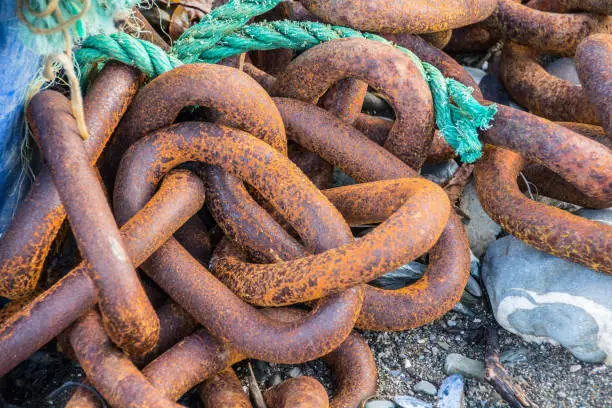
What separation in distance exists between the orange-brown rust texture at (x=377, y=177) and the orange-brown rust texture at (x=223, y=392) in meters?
0.38

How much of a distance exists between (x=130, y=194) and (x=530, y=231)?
1145 millimetres

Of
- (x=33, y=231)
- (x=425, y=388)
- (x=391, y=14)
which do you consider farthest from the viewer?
(x=391, y=14)

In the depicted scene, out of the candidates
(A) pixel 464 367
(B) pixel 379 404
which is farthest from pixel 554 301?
(B) pixel 379 404

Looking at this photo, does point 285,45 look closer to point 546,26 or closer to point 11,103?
point 11,103

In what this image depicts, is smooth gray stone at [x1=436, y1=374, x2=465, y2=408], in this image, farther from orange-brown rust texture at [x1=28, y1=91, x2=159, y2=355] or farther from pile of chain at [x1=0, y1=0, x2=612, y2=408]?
orange-brown rust texture at [x1=28, y1=91, x2=159, y2=355]

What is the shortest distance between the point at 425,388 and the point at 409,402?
85 mm

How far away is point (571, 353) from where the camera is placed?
1889 millimetres

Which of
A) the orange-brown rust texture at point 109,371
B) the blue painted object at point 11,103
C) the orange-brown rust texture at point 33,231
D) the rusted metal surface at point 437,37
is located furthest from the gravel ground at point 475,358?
the rusted metal surface at point 437,37

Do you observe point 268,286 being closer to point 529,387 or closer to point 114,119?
point 114,119

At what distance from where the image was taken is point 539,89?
2502 mm

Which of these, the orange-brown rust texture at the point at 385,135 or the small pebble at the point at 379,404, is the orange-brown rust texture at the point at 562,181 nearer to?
the orange-brown rust texture at the point at 385,135

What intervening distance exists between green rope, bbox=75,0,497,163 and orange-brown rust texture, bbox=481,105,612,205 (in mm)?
96

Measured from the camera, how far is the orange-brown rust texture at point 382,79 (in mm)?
1911

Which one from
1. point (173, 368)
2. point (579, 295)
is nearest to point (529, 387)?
point (579, 295)
